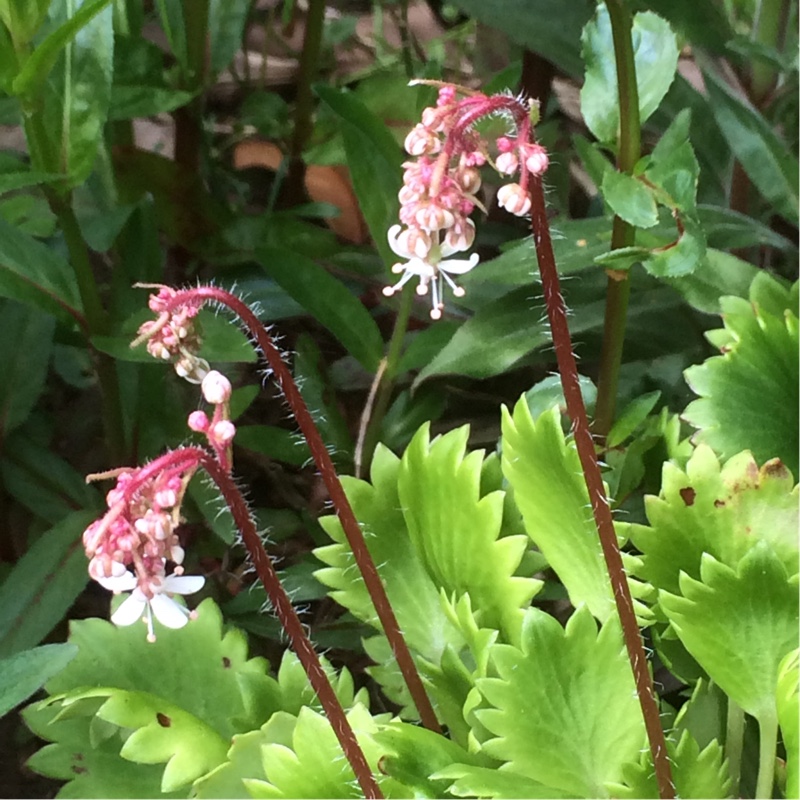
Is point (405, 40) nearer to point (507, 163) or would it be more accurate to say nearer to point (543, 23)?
point (543, 23)

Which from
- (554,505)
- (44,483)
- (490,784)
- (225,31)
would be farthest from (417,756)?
(225,31)

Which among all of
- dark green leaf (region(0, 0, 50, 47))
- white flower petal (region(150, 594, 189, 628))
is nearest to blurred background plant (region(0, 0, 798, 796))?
dark green leaf (region(0, 0, 50, 47))

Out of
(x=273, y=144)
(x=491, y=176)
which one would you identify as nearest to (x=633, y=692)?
(x=491, y=176)

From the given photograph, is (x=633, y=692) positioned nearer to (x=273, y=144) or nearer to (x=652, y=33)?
(x=652, y=33)

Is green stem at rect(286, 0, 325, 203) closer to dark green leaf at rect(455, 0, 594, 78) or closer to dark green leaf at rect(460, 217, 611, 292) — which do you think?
dark green leaf at rect(455, 0, 594, 78)

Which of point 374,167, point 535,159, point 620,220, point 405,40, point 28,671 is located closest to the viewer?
point 535,159

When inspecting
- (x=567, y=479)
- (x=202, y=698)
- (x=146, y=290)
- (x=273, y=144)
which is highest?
(x=273, y=144)
